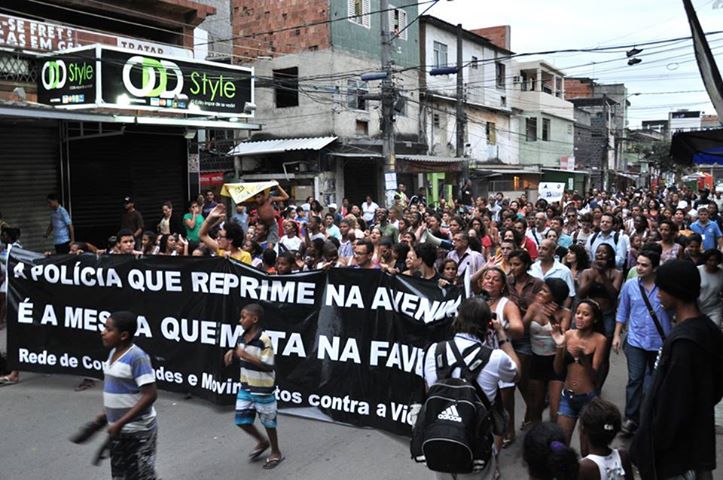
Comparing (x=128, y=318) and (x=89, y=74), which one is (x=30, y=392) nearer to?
(x=128, y=318)

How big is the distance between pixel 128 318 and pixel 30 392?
12.0ft

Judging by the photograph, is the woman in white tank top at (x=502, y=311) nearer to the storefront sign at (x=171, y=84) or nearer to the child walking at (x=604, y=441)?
the child walking at (x=604, y=441)

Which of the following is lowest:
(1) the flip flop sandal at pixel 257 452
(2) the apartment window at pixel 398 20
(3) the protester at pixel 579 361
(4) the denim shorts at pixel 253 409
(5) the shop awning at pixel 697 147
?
(1) the flip flop sandal at pixel 257 452

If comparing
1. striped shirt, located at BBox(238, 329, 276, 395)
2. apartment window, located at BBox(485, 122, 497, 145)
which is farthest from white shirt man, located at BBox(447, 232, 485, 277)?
apartment window, located at BBox(485, 122, 497, 145)

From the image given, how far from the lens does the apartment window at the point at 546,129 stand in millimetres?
41094

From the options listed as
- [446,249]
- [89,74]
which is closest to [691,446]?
[446,249]

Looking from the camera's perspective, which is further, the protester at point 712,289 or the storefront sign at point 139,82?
the storefront sign at point 139,82

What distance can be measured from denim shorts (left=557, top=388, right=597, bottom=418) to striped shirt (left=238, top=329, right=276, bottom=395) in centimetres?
219

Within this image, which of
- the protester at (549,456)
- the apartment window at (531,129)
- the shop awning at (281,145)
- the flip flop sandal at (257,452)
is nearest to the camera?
the protester at (549,456)

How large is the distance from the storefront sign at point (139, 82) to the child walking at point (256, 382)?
30.6 feet

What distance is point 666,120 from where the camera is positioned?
89.0 metres

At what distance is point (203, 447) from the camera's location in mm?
5559

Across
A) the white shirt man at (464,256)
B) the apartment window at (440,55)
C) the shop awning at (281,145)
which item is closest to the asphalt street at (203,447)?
the white shirt man at (464,256)

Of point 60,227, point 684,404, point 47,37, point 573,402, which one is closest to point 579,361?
point 573,402
